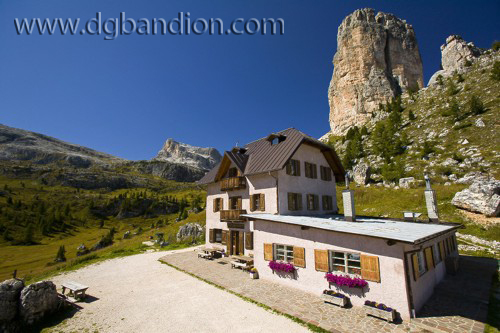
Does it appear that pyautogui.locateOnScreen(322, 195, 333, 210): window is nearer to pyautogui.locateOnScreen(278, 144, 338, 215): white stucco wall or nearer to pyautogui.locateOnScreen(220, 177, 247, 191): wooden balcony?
pyautogui.locateOnScreen(278, 144, 338, 215): white stucco wall

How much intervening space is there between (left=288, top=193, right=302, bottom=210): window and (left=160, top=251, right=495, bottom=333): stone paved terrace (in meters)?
7.35

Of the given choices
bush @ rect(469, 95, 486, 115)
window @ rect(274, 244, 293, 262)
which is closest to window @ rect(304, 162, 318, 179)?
window @ rect(274, 244, 293, 262)

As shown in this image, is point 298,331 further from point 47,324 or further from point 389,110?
point 389,110

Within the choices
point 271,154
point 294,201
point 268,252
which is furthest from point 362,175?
point 268,252

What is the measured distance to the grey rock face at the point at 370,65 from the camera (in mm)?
114938

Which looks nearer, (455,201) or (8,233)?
(455,201)

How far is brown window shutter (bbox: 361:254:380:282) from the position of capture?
11539 mm

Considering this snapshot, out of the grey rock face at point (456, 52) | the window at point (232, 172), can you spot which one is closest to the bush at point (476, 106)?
the grey rock face at point (456, 52)

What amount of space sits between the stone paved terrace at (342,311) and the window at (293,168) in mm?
9805

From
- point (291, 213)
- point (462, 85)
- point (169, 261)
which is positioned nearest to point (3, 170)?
point (169, 261)

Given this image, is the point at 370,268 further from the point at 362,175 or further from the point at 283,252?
the point at 362,175

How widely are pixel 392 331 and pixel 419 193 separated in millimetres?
32351

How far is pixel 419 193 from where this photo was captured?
116ft

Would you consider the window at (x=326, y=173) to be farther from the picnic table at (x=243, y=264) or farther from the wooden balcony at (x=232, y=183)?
the picnic table at (x=243, y=264)
